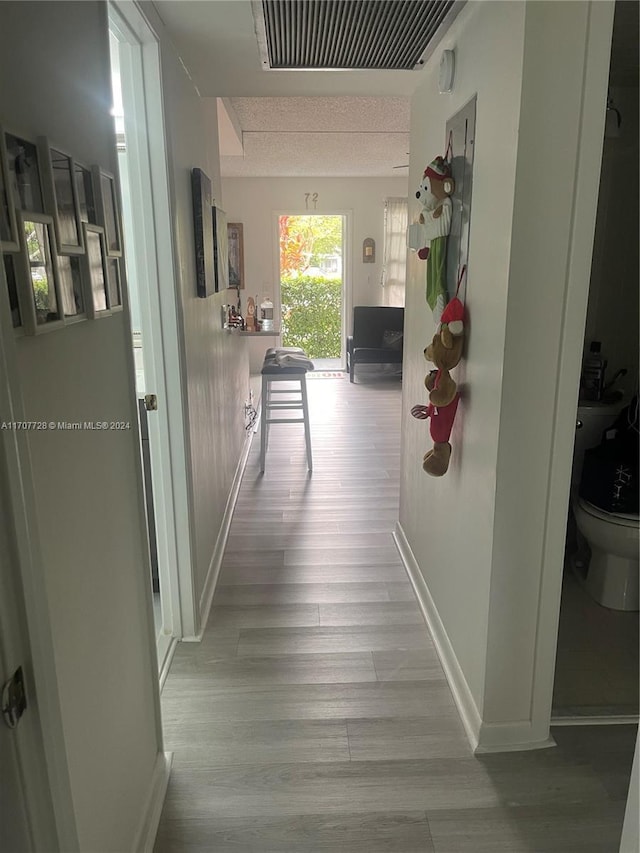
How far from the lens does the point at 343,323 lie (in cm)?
→ 798

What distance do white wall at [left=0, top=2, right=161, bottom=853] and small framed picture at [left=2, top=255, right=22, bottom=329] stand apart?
5cm

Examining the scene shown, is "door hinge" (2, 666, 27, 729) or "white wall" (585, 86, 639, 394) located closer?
"door hinge" (2, 666, 27, 729)

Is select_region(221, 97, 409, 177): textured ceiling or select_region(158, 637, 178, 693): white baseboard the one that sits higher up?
select_region(221, 97, 409, 177): textured ceiling

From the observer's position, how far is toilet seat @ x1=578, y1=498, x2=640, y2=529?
2445 mm

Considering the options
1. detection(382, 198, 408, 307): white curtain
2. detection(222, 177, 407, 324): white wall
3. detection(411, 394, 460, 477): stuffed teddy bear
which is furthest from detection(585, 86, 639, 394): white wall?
detection(222, 177, 407, 324): white wall

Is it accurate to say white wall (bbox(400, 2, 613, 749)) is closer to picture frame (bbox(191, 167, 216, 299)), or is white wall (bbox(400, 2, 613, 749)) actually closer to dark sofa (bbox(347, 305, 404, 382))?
picture frame (bbox(191, 167, 216, 299))

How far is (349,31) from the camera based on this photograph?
76.2 inches

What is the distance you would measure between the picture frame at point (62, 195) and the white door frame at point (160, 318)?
910 millimetres

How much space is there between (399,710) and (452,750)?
23 cm

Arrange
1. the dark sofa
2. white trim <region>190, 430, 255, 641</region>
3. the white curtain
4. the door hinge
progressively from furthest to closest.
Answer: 1. the white curtain
2. the dark sofa
3. white trim <region>190, 430, 255, 641</region>
4. the door hinge

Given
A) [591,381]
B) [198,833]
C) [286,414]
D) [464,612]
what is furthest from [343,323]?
[198,833]

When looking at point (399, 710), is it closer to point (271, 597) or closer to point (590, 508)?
point (271, 597)

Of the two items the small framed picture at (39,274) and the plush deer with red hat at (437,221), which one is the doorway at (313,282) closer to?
the plush deer with red hat at (437,221)

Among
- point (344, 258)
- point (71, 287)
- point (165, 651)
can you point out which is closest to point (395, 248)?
point (344, 258)
